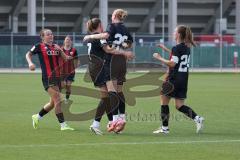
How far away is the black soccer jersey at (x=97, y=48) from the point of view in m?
13.0

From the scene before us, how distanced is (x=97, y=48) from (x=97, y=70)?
463mm

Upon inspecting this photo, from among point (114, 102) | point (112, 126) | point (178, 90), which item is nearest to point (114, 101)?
point (114, 102)

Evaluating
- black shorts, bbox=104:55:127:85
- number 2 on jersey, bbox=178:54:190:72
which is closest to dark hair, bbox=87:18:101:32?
black shorts, bbox=104:55:127:85

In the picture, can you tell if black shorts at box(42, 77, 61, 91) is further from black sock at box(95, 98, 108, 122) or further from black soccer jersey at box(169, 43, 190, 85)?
black soccer jersey at box(169, 43, 190, 85)

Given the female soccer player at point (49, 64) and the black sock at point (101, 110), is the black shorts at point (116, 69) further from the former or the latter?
the female soccer player at point (49, 64)

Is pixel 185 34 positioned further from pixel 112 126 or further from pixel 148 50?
pixel 148 50

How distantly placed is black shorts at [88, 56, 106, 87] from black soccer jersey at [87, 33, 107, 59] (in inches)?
4.4

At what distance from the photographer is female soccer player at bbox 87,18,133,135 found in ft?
42.4

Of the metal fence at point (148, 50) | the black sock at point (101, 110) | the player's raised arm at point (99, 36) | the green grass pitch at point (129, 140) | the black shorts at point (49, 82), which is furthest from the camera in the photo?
the metal fence at point (148, 50)

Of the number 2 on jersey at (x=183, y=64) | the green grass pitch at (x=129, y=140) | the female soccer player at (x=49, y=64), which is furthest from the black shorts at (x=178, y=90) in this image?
the female soccer player at (x=49, y=64)

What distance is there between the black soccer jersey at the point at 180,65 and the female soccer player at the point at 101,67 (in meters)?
0.82

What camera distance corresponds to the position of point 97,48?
43.0ft

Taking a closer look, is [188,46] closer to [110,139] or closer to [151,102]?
[110,139]

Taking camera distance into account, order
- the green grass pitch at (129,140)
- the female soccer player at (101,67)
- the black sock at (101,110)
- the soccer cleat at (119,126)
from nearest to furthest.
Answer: the green grass pitch at (129,140) → the soccer cleat at (119,126) → the female soccer player at (101,67) → the black sock at (101,110)
